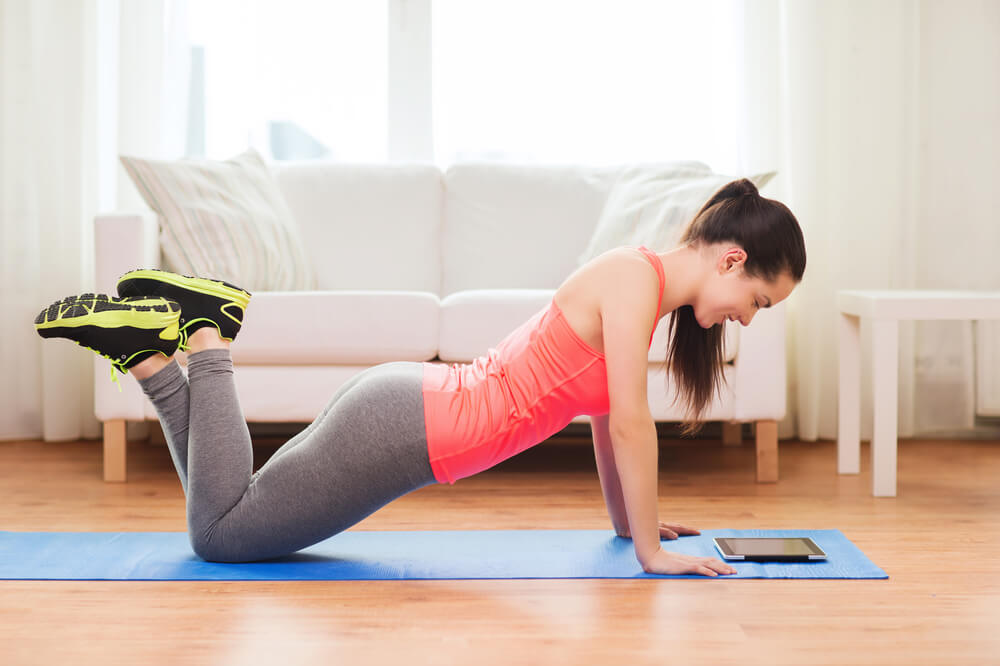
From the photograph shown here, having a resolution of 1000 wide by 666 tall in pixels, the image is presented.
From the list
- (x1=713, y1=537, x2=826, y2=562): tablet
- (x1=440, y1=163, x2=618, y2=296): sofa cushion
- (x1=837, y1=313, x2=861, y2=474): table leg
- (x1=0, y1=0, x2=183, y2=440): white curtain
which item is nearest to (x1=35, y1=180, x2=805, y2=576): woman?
(x1=713, y1=537, x2=826, y2=562): tablet

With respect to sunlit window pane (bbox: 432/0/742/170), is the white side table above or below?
below

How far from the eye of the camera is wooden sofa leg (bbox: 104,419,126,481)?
2326 mm

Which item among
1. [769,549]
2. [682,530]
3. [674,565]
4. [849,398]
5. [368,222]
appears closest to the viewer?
[674,565]

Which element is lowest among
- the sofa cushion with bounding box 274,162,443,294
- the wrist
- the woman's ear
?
the wrist

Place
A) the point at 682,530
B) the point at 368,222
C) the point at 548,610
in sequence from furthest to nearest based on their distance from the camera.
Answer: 1. the point at 368,222
2. the point at 682,530
3. the point at 548,610

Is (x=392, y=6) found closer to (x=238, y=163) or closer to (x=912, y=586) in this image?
(x=238, y=163)

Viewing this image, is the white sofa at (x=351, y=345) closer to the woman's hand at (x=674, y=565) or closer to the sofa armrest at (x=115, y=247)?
the sofa armrest at (x=115, y=247)

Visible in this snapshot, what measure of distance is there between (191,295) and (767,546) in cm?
113

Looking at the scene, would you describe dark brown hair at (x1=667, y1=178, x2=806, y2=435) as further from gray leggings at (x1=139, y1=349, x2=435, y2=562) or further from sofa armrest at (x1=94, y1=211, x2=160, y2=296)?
sofa armrest at (x1=94, y1=211, x2=160, y2=296)

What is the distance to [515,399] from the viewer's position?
150cm

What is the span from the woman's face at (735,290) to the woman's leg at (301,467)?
513mm

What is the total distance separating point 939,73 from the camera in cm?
306

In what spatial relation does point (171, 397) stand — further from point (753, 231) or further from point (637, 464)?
point (753, 231)

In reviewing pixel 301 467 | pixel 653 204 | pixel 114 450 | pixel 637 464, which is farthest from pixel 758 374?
pixel 114 450
